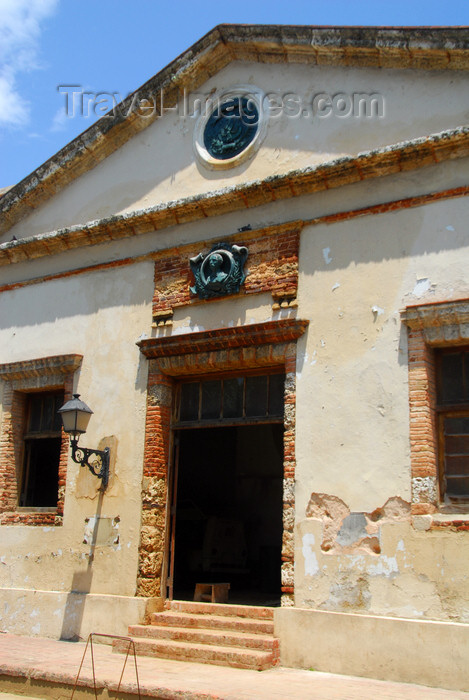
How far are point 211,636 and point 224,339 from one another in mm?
3435

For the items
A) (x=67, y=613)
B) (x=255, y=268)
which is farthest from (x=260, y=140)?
(x=67, y=613)

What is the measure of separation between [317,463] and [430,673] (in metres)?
2.35

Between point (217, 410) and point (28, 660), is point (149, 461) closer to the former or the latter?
point (217, 410)

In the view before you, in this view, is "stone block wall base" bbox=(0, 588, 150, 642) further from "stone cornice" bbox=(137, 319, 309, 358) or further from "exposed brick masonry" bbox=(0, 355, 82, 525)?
"stone cornice" bbox=(137, 319, 309, 358)

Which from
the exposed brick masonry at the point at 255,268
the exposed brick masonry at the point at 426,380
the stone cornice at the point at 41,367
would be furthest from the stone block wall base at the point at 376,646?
the stone cornice at the point at 41,367

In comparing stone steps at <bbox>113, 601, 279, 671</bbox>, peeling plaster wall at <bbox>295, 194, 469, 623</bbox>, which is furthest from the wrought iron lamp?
peeling plaster wall at <bbox>295, 194, 469, 623</bbox>

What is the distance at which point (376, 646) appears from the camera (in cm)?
711

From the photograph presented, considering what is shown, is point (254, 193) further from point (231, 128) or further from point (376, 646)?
point (376, 646)

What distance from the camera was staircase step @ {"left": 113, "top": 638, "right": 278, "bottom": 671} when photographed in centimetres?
743

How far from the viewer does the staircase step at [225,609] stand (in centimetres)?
822

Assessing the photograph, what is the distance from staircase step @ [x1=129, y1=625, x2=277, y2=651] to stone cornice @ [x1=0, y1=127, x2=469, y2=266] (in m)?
5.16

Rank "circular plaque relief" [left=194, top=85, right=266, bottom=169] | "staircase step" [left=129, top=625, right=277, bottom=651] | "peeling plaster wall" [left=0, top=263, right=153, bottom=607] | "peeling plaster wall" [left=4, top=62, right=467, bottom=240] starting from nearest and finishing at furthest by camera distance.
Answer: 1. "staircase step" [left=129, top=625, right=277, bottom=651]
2. "peeling plaster wall" [left=4, top=62, right=467, bottom=240]
3. "peeling plaster wall" [left=0, top=263, right=153, bottom=607]
4. "circular plaque relief" [left=194, top=85, right=266, bottom=169]

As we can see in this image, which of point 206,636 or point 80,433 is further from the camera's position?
point 80,433

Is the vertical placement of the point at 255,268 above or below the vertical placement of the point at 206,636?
above
